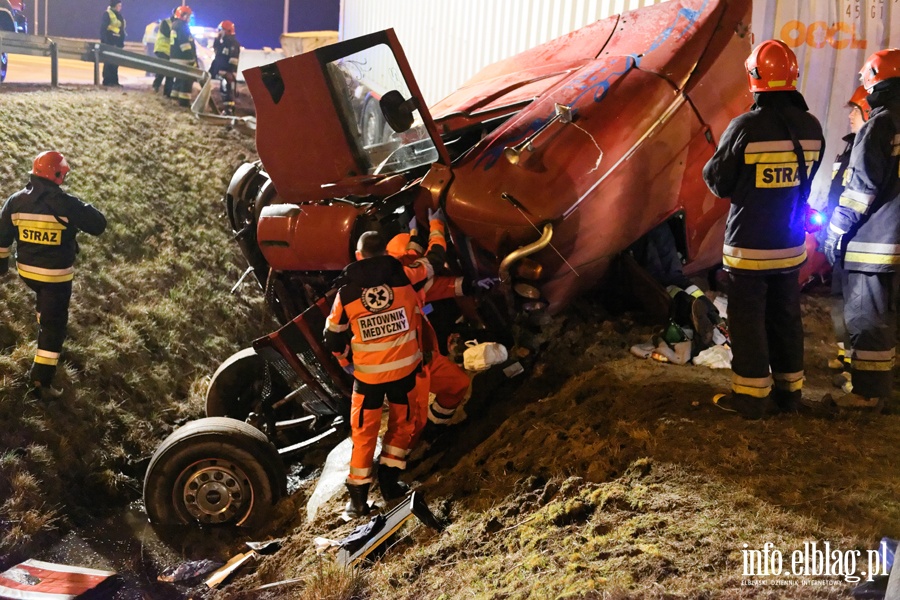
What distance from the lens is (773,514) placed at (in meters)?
2.27

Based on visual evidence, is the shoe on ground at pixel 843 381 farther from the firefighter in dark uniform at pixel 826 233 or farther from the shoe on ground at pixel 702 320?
the shoe on ground at pixel 702 320

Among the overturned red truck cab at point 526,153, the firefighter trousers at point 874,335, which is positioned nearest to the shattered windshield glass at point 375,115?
the overturned red truck cab at point 526,153

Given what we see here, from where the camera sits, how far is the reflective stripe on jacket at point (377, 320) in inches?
124

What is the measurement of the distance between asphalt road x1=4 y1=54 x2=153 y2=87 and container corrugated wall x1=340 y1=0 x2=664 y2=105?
3.37 meters

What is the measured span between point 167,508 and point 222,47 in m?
8.11

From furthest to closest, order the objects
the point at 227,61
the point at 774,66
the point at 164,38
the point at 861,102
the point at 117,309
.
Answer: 1. the point at 227,61
2. the point at 164,38
3. the point at 117,309
4. the point at 861,102
5. the point at 774,66

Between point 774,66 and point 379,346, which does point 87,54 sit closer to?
point 379,346

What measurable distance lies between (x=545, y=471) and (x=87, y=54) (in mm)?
7673

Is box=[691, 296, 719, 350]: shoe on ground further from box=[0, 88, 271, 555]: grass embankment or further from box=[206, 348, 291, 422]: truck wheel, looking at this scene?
box=[0, 88, 271, 555]: grass embankment

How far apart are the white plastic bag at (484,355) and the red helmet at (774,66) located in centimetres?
174

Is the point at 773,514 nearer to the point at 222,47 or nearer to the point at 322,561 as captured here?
the point at 322,561

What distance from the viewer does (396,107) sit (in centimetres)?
321

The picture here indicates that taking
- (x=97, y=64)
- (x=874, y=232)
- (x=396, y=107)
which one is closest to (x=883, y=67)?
(x=874, y=232)

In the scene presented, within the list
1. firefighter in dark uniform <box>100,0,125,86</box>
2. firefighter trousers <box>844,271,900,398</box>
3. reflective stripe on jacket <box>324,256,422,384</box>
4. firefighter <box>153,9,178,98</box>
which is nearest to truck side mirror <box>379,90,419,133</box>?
reflective stripe on jacket <box>324,256,422,384</box>
